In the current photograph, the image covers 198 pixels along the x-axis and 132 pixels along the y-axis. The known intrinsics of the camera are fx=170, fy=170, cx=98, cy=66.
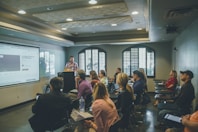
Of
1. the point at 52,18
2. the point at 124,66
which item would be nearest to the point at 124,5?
the point at 52,18

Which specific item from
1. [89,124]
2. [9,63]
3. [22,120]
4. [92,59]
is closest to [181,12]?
[89,124]

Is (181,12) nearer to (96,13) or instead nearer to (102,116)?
(96,13)

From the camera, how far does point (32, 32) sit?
5422mm

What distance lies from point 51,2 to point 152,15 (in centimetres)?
210

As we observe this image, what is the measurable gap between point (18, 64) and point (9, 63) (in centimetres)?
44

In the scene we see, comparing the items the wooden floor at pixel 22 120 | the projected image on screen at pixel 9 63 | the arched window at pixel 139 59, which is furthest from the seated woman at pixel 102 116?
the arched window at pixel 139 59

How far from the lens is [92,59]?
9602 millimetres

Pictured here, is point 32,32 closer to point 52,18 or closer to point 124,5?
point 52,18

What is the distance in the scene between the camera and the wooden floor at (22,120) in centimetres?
410

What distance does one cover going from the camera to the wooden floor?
4.10 m

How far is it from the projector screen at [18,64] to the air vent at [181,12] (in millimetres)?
5128

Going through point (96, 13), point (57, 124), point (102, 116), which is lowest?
point (57, 124)

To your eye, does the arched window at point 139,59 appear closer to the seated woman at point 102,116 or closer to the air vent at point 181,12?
the air vent at point 181,12

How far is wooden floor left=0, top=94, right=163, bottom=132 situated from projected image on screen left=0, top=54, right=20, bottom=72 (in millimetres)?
1411
